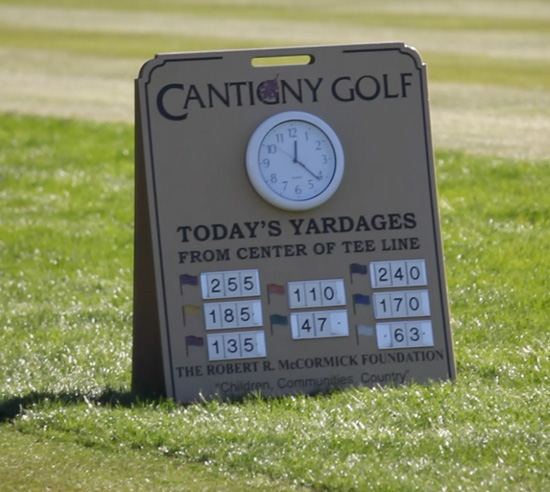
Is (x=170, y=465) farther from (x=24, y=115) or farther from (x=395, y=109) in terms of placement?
(x=24, y=115)

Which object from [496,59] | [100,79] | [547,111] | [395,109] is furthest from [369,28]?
[395,109]

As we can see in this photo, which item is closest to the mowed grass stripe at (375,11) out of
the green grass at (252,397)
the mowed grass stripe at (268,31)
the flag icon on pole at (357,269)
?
the mowed grass stripe at (268,31)

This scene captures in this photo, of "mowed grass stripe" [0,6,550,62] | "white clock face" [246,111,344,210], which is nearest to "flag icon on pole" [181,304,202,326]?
"white clock face" [246,111,344,210]

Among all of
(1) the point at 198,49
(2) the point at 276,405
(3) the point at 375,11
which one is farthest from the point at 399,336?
(3) the point at 375,11

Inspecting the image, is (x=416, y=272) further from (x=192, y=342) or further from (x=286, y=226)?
(x=192, y=342)

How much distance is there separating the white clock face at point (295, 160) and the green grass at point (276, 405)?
94 centimetres

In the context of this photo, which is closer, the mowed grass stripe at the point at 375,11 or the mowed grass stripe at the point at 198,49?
the mowed grass stripe at the point at 198,49

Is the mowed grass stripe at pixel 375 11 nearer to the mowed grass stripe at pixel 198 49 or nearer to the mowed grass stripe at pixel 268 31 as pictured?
the mowed grass stripe at pixel 268 31

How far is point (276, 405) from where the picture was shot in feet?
18.5

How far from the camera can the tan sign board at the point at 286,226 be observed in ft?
18.9

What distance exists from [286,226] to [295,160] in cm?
32

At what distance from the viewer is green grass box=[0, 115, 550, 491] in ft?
15.6

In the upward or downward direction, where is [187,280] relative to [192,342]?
upward

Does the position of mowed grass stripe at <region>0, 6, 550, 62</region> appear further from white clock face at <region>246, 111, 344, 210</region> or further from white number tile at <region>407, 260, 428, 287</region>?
white clock face at <region>246, 111, 344, 210</region>
